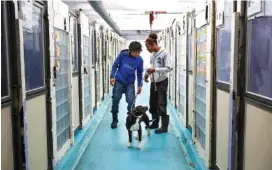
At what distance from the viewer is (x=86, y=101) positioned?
20.2 feet

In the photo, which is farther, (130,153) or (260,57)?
(130,153)

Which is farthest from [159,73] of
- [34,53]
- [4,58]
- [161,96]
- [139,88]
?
[4,58]

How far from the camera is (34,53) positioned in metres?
2.77

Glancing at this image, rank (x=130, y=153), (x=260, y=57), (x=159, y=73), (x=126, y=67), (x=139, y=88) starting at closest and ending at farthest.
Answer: (x=260, y=57), (x=130, y=153), (x=159, y=73), (x=126, y=67), (x=139, y=88)

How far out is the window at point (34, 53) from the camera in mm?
2564

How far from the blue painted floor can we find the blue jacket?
95 centimetres

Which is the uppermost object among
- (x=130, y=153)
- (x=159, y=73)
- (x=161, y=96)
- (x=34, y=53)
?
(x=34, y=53)

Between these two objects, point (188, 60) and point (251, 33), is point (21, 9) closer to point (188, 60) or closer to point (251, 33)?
point (251, 33)

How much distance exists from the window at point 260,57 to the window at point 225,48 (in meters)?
0.56

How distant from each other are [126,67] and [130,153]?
1.63 metres

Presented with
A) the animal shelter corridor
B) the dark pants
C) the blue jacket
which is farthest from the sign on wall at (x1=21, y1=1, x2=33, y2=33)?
the dark pants

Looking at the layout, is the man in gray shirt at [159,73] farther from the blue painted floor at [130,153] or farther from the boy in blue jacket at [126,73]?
the blue painted floor at [130,153]

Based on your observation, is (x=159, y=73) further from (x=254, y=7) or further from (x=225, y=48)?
(x=254, y=7)

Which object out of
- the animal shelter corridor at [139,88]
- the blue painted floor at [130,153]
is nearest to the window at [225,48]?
the animal shelter corridor at [139,88]
